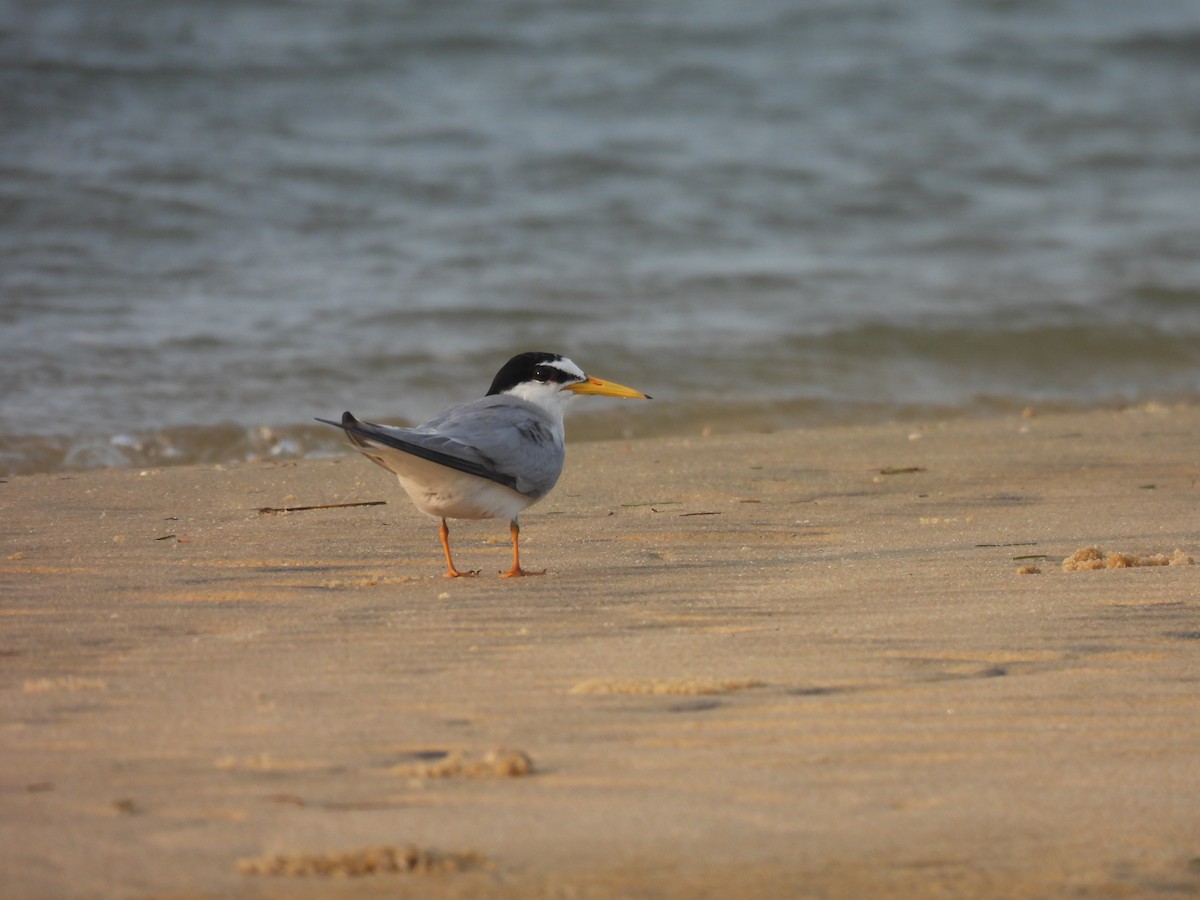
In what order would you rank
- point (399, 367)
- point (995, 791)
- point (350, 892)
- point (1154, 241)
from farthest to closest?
point (1154, 241)
point (399, 367)
point (995, 791)
point (350, 892)

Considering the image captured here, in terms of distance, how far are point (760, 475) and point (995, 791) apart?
3.65m

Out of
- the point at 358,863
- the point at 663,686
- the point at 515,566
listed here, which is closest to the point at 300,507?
the point at 515,566

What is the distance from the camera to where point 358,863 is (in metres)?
2.62

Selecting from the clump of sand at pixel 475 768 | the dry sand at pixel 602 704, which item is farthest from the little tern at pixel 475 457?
the clump of sand at pixel 475 768

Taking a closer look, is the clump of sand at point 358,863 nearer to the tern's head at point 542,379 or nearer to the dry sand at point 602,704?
the dry sand at point 602,704

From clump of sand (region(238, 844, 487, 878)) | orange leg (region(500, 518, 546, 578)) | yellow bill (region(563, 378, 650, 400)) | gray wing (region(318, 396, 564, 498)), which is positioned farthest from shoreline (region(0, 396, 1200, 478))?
clump of sand (region(238, 844, 487, 878))

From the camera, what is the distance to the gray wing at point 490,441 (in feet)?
15.1

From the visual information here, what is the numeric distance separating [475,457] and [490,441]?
134 mm

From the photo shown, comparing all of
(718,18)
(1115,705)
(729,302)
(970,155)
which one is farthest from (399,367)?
(718,18)

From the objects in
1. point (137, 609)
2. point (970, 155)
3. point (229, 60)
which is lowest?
point (137, 609)

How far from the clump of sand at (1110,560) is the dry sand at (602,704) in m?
0.07

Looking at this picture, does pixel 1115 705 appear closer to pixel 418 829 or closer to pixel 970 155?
pixel 418 829

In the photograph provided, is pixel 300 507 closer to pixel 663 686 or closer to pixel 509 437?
pixel 509 437

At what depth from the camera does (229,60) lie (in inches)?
692
